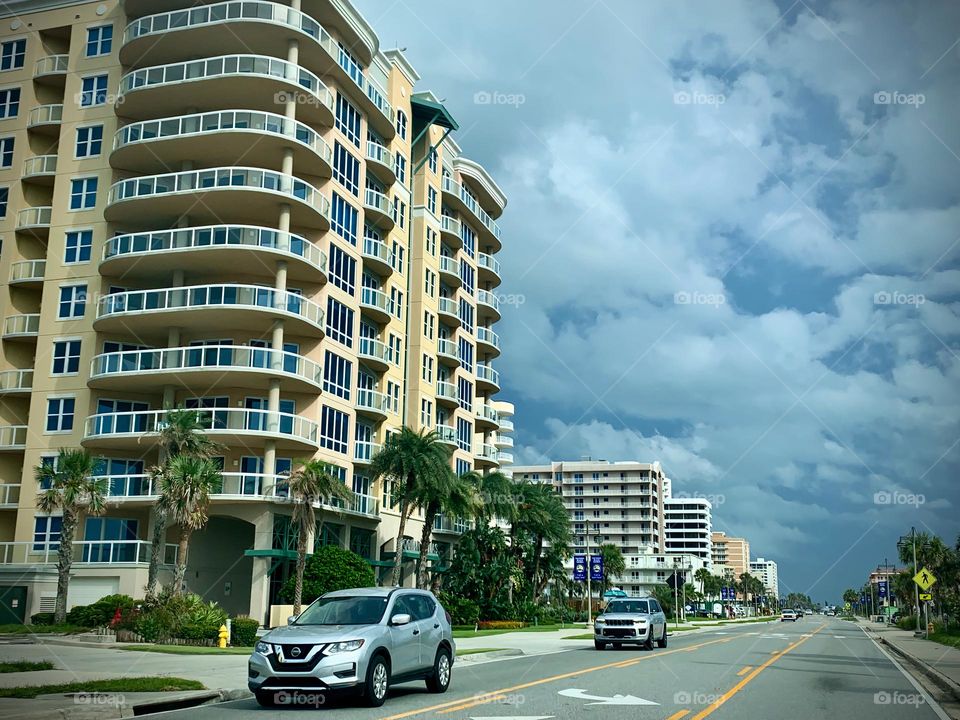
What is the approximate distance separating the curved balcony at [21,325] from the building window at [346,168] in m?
16.5

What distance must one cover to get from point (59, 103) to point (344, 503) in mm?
26177

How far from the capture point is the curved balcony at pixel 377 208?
173ft

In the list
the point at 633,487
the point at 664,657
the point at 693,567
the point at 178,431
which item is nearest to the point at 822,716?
the point at 664,657

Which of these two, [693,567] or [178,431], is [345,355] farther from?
[693,567]

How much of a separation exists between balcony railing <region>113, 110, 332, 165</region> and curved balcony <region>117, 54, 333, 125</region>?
1.32 meters

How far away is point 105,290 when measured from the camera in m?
45.0

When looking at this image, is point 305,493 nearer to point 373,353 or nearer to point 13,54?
point 373,353

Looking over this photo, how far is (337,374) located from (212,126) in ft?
44.1

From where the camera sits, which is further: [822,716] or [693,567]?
[693,567]

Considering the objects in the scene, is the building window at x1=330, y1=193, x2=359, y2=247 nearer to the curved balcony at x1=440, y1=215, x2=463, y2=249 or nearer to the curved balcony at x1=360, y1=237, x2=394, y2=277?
the curved balcony at x1=360, y1=237, x2=394, y2=277

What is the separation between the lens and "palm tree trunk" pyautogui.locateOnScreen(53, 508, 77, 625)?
120ft

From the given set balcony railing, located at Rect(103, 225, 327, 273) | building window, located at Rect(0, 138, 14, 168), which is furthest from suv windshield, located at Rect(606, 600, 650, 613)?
building window, located at Rect(0, 138, 14, 168)

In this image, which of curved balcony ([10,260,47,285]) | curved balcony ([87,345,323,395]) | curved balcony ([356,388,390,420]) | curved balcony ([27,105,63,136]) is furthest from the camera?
curved balcony ([356,388,390,420])

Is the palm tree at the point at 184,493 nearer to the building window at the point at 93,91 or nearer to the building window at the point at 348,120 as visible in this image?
the building window at the point at 348,120
